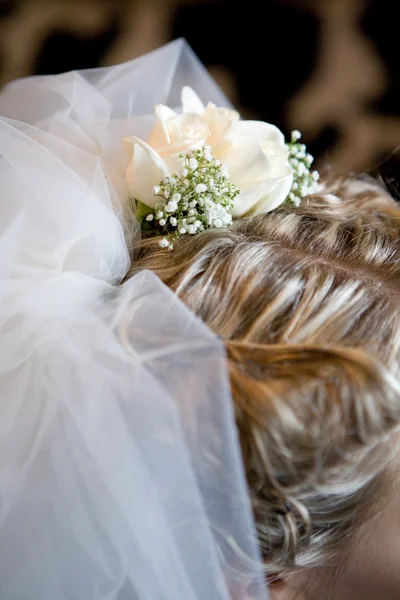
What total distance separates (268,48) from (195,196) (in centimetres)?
89

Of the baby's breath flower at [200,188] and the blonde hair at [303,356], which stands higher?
the baby's breath flower at [200,188]

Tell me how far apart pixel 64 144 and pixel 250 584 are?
50cm

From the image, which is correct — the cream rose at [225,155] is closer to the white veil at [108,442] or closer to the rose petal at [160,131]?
the rose petal at [160,131]

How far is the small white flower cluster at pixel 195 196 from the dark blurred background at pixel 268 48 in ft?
2.58

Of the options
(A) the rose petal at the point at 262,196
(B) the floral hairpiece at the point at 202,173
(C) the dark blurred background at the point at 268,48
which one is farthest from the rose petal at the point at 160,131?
(C) the dark blurred background at the point at 268,48

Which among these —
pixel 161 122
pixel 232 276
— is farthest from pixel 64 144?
pixel 232 276

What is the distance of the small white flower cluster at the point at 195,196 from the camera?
2.13 feet

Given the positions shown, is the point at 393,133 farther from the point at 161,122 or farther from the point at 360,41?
the point at 161,122

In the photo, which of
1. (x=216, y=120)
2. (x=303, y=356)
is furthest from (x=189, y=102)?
(x=303, y=356)

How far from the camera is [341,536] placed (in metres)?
0.66

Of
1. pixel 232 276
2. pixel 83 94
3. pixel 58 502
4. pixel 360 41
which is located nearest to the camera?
pixel 58 502

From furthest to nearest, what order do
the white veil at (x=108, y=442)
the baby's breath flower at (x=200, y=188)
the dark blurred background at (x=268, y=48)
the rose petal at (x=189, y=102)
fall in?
the dark blurred background at (x=268, y=48) → the rose petal at (x=189, y=102) → the baby's breath flower at (x=200, y=188) → the white veil at (x=108, y=442)

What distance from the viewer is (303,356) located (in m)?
0.54

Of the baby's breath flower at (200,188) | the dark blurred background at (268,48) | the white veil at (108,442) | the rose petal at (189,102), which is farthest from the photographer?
the dark blurred background at (268,48)
